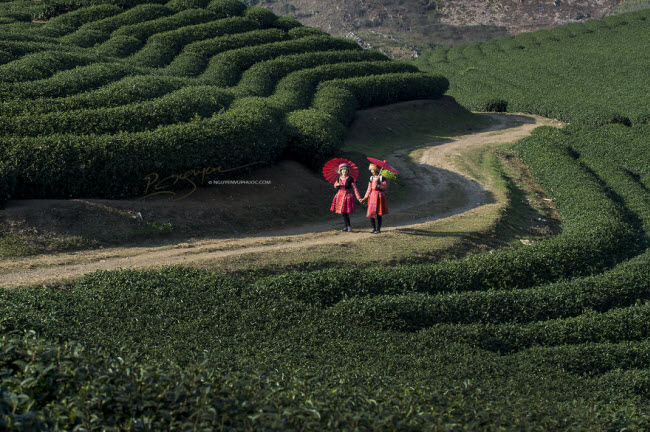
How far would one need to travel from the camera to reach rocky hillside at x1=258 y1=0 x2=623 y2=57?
91000 mm

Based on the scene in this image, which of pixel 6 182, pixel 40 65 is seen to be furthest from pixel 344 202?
pixel 40 65

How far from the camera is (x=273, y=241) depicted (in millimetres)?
→ 13742

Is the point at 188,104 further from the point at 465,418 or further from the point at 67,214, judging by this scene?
the point at 465,418

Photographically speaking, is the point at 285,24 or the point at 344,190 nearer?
the point at 344,190

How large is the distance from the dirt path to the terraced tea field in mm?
841

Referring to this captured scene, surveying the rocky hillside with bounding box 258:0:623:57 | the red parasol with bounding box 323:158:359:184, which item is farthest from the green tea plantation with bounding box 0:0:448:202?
the rocky hillside with bounding box 258:0:623:57

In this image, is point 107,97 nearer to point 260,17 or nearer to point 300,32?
point 260,17

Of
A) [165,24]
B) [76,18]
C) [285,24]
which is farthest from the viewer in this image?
[285,24]

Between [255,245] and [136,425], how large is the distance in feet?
28.0

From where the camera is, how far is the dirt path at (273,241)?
36.4 feet

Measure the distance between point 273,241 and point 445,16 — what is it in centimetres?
9133

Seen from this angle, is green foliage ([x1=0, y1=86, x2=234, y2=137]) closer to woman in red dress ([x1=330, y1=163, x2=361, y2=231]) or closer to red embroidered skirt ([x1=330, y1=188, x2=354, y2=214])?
woman in red dress ([x1=330, y1=163, x2=361, y2=231])

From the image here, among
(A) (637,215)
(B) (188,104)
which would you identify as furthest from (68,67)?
(A) (637,215)

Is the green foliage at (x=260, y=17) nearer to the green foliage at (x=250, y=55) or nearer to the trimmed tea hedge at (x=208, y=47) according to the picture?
the trimmed tea hedge at (x=208, y=47)
